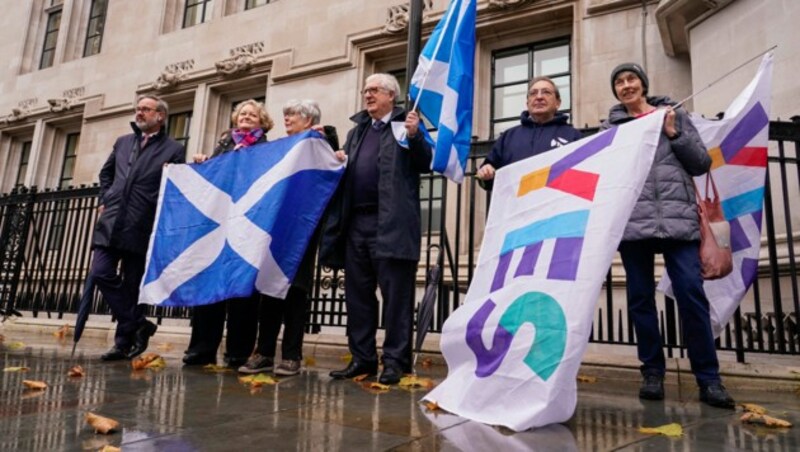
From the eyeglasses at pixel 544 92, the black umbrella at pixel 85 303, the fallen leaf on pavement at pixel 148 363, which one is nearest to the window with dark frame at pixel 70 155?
the black umbrella at pixel 85 303

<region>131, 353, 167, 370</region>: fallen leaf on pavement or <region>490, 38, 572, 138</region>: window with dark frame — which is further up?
<region>490, 38, 572, 138</region>: window with dark frame

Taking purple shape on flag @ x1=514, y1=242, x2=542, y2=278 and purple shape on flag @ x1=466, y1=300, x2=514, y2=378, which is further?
purple shape on flag @ x1=514, y1=242, x2=542, y2=278

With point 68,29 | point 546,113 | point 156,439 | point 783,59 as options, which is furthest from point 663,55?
point 68,29

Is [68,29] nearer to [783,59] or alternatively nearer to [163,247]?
[163,247]

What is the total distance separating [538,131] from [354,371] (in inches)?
83.9

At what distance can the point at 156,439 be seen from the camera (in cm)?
216

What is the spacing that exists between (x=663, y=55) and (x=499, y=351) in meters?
6.94

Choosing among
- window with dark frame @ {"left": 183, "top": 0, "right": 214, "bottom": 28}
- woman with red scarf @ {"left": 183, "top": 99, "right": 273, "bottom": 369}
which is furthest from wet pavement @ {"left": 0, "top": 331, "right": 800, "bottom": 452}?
window with dark frame @ {"left": 183, "top": 0, "right": 214, "bottom": 28}

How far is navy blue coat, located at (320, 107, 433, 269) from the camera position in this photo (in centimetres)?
391

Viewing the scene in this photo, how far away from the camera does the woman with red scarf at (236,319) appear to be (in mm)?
4527

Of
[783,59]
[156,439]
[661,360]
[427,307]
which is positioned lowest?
[156,439]

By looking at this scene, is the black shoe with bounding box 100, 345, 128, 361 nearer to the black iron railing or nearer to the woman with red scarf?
the woman with red scarf

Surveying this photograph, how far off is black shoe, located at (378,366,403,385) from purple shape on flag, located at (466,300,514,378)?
0.97 m

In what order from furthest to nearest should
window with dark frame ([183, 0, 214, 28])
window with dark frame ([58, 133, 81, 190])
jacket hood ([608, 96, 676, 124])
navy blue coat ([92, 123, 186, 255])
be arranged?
window with dark frame ([58, 133, 81, 190]) < window with dark frame ([183, 0, 214, 28]) < navy blue coat ([92, 123, 186, 255]) < jacket hood ([608, 96, 676, 124])
